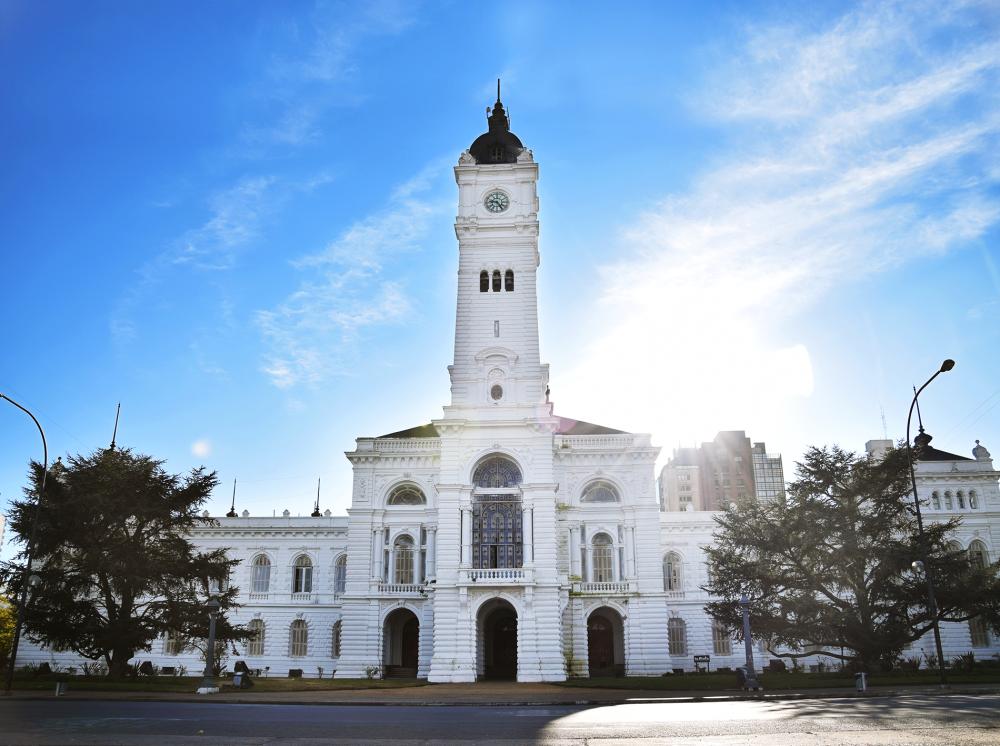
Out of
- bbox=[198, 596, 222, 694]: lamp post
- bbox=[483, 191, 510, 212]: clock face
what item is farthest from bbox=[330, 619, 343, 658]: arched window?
bbox=[483, 191, 510, 212]: clock face

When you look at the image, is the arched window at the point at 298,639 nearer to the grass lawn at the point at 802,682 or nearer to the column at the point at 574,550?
the column at the point at 574,550

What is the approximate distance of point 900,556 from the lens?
124 ft

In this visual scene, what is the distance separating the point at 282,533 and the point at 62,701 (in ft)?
110

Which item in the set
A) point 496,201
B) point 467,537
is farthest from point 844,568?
point 496,201

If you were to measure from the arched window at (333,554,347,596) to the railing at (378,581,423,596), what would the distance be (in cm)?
816

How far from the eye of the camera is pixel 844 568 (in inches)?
1570

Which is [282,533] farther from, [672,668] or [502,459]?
[672,668]

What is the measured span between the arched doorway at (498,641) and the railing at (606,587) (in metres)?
4.47

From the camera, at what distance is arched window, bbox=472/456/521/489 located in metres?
48.2

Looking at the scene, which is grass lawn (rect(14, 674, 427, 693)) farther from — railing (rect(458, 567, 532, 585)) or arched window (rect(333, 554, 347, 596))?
arched window (rect(333, 554, 347, 596))

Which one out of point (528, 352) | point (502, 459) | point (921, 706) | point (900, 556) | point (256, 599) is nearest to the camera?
point (921, 706)

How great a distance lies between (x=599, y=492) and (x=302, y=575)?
22883 millimetres

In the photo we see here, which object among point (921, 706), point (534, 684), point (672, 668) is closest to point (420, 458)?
point (534, 684)

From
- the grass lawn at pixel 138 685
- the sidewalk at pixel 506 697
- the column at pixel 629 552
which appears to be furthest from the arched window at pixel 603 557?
the sidewalk at pixel 506 697
